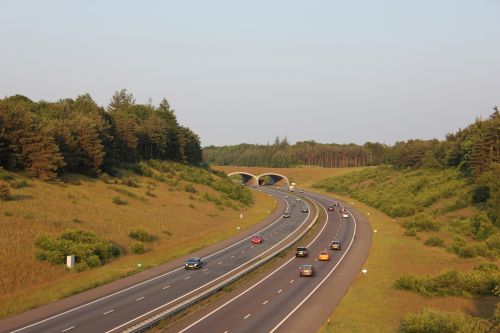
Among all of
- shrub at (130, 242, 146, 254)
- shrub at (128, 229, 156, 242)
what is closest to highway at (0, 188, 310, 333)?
shrub at (130, 242, 146, 254)

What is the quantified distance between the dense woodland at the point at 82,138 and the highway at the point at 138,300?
→ 98.1 feet

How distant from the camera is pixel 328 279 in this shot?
44250mm

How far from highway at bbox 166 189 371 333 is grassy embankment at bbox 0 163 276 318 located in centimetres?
1221

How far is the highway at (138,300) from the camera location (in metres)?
30.1

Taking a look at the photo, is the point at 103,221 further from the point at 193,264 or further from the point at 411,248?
the point at 411,248

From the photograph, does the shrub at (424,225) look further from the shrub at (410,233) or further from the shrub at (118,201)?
the shrub at (118,201)

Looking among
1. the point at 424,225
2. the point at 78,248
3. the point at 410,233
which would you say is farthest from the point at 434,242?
the point at 78,248

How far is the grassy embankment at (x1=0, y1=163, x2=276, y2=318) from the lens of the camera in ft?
133

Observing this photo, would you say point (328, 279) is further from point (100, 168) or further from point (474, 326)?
point (100, 168)

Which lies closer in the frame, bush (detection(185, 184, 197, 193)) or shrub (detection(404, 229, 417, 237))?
shrub (detection(404, 229, 417, 237))

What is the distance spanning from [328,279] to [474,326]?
23391 millimetres

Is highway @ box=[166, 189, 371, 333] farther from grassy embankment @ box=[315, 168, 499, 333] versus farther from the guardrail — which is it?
grassy embankment @ box=[315, 168, 499, 333]

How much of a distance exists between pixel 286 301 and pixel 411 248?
31470 mm

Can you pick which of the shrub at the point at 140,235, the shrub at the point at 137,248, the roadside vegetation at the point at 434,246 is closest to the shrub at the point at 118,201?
the shrub at the point at 140,235
